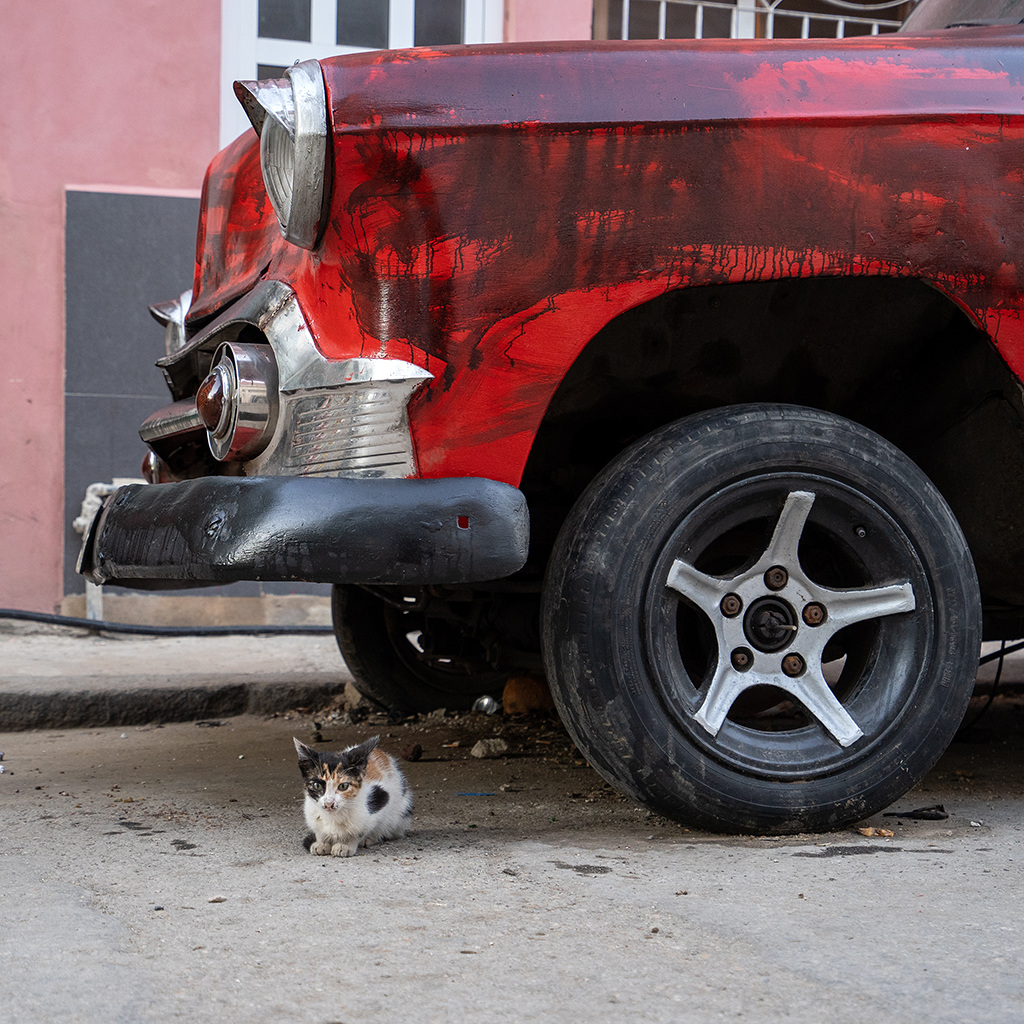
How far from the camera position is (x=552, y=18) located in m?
7.03

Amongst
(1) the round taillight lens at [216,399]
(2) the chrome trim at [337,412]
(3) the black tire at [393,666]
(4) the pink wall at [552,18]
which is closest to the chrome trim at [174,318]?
(3) the black tire at [393,666]

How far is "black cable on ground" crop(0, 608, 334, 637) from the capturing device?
230 inches

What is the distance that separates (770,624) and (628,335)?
71 centimetres

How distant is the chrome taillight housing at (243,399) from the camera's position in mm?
2340

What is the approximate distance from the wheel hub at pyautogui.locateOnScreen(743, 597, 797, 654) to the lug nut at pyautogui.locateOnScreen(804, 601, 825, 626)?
3 cm

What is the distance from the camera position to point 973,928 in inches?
67.7

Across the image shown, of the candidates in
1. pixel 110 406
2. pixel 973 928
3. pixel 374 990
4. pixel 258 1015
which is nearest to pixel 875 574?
pixel 973 928

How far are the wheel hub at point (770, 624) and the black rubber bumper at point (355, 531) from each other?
512 millimetres

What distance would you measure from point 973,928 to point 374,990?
36.7 inches

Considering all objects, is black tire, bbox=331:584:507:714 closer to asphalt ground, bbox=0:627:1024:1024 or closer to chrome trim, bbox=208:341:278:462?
asphalt ground, bbox=0:627:1024:1024

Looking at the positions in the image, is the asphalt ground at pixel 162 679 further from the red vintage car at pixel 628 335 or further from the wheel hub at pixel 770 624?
the wheel hub at pixel 770 624

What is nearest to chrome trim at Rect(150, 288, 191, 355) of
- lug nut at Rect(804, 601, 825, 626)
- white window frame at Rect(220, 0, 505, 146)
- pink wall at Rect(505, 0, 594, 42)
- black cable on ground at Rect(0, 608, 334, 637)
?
lug nut at Rect(804, 601, 825, 626)

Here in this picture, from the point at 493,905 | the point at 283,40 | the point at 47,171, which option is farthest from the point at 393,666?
the point at 283,40

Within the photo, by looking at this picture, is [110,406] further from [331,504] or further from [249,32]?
[331,504]
